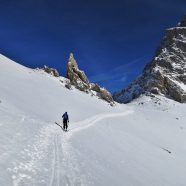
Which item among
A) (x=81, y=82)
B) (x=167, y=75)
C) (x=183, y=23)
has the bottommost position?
(x=81, y=82)

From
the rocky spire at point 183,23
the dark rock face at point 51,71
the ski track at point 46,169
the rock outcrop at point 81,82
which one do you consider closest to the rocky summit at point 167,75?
the rocky spire at point 183,23

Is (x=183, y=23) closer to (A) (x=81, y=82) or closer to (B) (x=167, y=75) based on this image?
(B) (x=167, y=75)

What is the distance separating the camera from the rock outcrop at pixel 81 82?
265 ft

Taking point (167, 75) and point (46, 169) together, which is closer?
point (46, 169)

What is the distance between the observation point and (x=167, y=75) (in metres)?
118

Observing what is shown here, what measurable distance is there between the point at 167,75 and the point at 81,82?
44.8m

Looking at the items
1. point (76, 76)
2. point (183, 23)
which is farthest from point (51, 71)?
→ point (183, 23)

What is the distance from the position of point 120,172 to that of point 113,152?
257 inches

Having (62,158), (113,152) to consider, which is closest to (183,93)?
(113,152)

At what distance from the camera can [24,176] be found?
1302cm

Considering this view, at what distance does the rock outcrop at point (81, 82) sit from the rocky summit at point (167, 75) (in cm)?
2416

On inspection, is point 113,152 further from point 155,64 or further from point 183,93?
point 155,64

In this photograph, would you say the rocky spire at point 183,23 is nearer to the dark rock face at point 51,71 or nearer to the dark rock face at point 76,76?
the dark rock face at point 76,76

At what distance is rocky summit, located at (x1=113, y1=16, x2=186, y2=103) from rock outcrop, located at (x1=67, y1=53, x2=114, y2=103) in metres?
24.2
